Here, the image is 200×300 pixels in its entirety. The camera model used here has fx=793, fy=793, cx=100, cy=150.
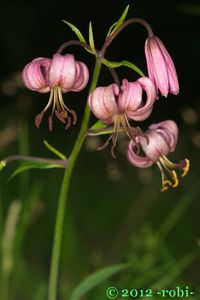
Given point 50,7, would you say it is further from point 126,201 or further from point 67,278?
point 67,278

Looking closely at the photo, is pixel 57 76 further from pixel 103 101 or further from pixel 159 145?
pixel 159 145

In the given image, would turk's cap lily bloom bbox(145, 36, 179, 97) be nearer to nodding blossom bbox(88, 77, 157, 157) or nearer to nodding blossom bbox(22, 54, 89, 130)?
nodding blossom bbox(88, 77, 157, 157)

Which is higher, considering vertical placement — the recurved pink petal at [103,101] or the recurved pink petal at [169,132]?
the recurved pink petal at [169,132]

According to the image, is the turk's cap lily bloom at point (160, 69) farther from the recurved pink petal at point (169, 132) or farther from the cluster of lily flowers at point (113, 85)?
the recurved pink petal at point (169, 132)

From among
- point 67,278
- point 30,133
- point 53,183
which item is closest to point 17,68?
point 30,133

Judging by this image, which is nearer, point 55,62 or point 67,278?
point 55,62

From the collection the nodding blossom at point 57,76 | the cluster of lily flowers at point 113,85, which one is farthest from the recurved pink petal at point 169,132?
the nodding blossom at point 57,76
